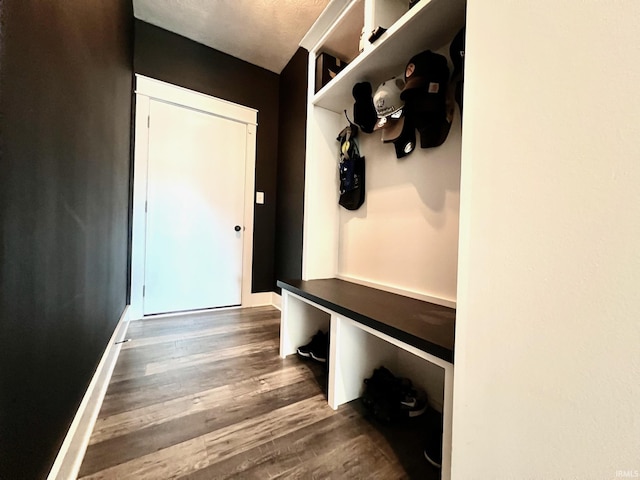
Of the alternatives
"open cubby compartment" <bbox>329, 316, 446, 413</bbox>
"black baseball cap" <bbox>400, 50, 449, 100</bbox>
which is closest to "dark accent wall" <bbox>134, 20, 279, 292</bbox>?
A: "open cubby compartment" <bbox>329, 316, 446, 413</bbox>

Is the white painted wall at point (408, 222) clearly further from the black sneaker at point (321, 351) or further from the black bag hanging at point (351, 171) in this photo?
the black sneaker at point (321, 351)

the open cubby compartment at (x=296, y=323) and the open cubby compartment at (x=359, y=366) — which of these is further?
the open cubby compartment at (x=296, y=323)

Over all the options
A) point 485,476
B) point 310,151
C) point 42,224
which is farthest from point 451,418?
point 310,151

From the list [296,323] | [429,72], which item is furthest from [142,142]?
[429,72]

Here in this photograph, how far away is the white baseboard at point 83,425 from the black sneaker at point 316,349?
100 cm

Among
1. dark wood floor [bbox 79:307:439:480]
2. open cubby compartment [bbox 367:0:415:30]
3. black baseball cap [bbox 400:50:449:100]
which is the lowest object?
dark wood floor [bbox 79:307:439:480]

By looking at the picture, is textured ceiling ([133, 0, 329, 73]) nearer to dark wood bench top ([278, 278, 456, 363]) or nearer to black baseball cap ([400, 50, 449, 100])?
black baseball cap ([400, 50, 449, 100])

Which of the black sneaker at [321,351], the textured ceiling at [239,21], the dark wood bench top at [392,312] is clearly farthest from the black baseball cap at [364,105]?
the black sneaker at [321,351]

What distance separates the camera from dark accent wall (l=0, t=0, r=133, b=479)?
1.63 feet

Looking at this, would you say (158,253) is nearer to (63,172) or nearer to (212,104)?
(212,104)

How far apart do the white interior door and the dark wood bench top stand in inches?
51.9

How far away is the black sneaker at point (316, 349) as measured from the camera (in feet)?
5.11

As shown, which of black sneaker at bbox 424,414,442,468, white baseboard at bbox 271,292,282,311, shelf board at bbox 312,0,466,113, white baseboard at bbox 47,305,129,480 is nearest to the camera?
white baseboard at bbox 47,305,129,480

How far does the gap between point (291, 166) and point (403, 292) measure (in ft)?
5.90
